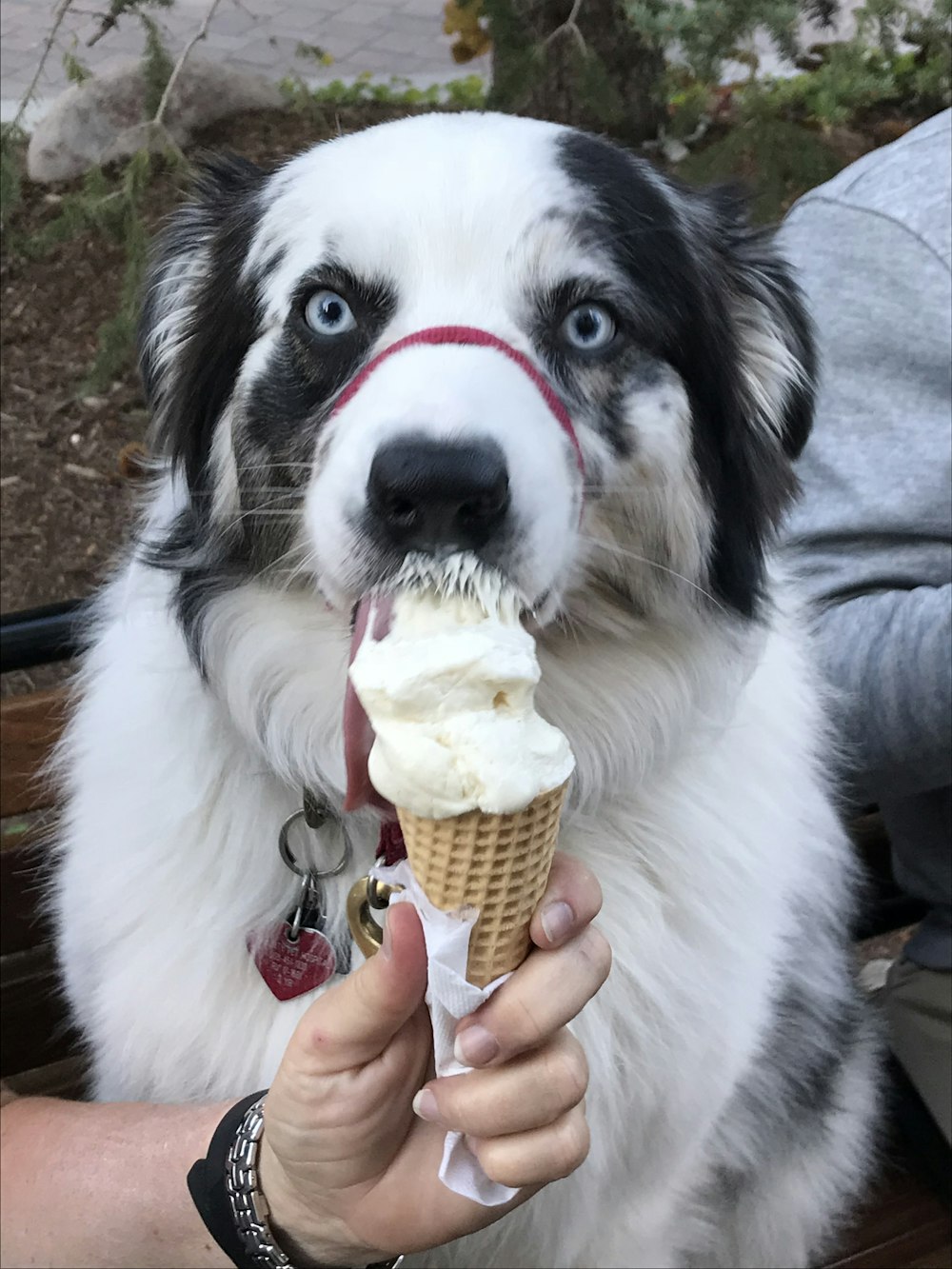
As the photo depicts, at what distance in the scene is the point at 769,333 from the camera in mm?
1522

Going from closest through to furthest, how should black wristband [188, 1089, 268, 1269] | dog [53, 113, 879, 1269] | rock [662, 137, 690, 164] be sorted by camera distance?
black wristband [188, 1089, 268, 1269] < dog [53, 113, 879, 1269] < rock [662, 137, 690, 164]

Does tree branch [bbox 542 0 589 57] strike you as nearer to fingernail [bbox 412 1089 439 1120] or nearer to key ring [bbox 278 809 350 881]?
key ring [bbox 278 809 350 881]

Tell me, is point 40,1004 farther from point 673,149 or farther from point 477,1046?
point 673,149

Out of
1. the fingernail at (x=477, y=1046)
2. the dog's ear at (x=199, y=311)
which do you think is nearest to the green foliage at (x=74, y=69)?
the dog's ear at (x=199, y=311)

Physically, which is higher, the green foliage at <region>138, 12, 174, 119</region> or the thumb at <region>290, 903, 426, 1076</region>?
the green foliage at <region>138, 12, 174, 119</region>

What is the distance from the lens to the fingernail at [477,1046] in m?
0.90

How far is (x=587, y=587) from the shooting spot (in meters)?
1.34

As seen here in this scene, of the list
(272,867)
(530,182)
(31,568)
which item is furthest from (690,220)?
(31,568)

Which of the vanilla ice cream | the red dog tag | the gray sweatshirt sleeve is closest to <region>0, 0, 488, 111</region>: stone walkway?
the gray sweatshirt sleeve

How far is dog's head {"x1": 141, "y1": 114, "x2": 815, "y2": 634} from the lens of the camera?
106 centimetres

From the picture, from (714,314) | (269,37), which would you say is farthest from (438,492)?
(269,37)

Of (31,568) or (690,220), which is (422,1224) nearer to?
(690,220)

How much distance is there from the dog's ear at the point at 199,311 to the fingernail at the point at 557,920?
791mm

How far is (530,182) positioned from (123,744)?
848mm
